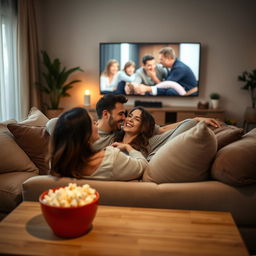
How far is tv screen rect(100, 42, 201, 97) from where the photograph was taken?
4.85 metres

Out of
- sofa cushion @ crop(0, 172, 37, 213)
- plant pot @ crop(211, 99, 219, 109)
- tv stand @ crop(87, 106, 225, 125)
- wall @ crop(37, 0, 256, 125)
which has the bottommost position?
sofa cushion @ crop(0, 172, 37, 213)

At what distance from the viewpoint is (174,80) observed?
495 cm

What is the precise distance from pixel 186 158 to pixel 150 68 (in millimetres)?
3620

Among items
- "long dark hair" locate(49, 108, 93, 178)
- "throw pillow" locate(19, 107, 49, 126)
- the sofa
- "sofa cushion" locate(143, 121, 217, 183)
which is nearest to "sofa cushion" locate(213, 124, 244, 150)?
the sofa

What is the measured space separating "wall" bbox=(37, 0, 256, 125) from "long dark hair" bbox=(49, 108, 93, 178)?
3.82 metres

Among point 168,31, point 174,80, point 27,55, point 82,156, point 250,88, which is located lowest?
point 82,156

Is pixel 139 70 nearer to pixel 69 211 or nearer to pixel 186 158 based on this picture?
pixel 186 158

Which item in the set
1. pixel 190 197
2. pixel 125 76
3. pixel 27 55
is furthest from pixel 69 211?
pixel 125 76

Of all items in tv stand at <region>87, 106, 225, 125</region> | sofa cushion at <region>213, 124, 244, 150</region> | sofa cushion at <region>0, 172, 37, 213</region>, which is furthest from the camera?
tv stand at <region>87, 106, 225, 125</region>

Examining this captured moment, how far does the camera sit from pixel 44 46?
5195 millimetres

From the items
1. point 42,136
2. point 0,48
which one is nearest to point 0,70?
point 0,48

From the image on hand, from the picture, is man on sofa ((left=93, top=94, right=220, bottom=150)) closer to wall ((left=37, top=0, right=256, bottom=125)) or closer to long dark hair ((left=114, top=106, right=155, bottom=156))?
long dark hair ((left=114, top=106, right=155, bottom=156))

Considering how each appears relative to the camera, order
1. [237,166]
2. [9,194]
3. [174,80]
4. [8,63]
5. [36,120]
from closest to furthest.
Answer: [237,166]
[9,194]
[36,120]
[8,63]
[174,80]

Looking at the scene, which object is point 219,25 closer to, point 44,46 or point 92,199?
point 44,46
